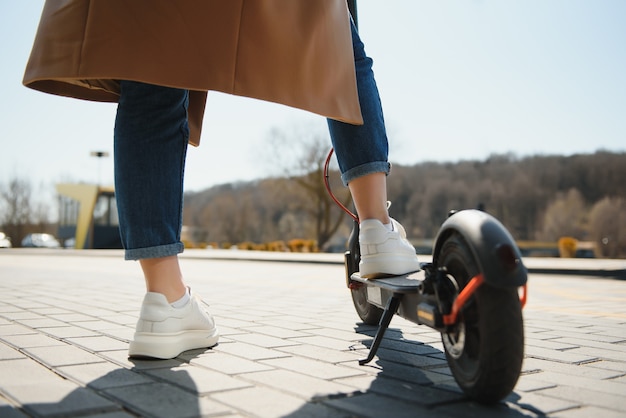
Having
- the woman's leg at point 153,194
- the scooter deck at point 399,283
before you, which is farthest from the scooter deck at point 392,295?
the woman's leg at point 153,194

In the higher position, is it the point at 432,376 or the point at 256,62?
the point at 256,62

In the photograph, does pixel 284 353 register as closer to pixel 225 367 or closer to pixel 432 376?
pixel 225 367

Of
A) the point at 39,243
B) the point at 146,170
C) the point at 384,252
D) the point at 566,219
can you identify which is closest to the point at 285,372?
the point at 384,252

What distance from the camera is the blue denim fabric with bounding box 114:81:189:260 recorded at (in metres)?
1.83

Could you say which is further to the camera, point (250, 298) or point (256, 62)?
point (250, 298)

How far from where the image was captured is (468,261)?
1383 millimetres

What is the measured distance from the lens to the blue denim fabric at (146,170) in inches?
72.2

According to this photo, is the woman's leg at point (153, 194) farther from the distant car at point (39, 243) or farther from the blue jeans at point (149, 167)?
the distant car at point (39, 243)

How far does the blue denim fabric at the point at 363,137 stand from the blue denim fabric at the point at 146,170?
1.97 feet

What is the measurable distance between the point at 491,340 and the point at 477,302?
9 centimetres

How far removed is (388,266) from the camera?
6.39ft

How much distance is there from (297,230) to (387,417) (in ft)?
170

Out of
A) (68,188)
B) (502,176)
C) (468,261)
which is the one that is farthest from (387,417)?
(502,176)

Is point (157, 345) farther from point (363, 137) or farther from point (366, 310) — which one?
point (366, 310)
